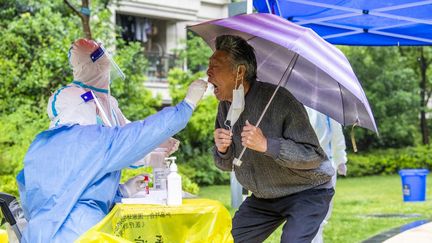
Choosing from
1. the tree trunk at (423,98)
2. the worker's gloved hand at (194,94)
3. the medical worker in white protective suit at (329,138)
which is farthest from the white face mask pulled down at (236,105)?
the tree trunk at (423,98)

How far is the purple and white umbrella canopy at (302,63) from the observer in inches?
141

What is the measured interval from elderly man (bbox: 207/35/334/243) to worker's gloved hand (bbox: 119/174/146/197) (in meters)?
0.51

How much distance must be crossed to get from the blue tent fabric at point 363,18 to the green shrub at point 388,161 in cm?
1879

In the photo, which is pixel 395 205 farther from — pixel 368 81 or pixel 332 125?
pixel 368 81

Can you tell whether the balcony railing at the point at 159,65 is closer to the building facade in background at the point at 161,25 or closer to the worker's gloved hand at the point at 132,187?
the building facade in background at the point at 161,25

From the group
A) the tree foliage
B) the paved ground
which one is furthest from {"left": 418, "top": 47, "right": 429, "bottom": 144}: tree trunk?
the paved ground

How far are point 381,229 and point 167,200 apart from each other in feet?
24.0

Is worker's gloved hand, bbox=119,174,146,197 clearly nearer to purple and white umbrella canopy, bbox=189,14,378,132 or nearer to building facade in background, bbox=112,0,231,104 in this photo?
purple and white umbrella canopy, bbox=189,14,378,132

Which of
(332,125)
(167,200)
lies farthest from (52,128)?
(332,125)

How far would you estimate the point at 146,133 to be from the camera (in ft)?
11.0

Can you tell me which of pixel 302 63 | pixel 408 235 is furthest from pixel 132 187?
pixel 408 235

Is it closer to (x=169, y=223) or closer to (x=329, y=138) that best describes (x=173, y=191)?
(x=169, y=223)

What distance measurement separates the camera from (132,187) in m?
3.79

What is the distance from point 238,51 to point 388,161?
22840mm
